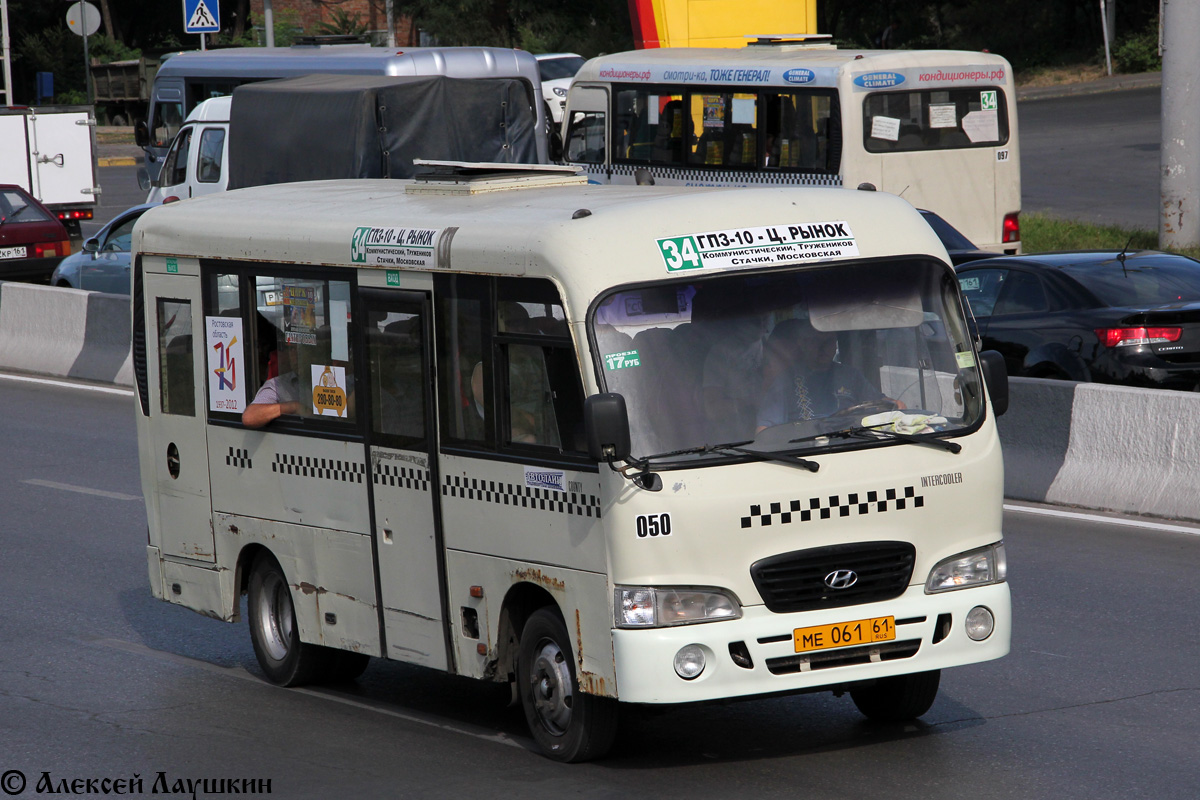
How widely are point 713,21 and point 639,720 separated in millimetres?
21855

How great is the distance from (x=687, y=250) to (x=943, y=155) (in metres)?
16.6

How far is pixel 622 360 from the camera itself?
6.55 meters

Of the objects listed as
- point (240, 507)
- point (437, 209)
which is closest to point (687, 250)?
point (437, 209)

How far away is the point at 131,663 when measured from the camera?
902cm

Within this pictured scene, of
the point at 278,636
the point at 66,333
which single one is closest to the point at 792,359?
the point at 278,636

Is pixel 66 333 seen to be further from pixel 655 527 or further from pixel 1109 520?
pixel 655 527

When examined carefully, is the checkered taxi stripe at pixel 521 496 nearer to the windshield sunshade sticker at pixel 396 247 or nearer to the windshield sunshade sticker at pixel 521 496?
the windshield sunshade sticker at pixel 521 496

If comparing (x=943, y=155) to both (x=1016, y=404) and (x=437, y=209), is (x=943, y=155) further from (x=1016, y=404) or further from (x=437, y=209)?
(x=437, y=209)

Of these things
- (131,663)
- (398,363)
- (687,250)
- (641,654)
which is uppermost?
(687,250)

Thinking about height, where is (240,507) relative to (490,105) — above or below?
below

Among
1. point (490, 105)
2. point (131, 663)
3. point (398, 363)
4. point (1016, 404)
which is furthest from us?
point (490, 105)

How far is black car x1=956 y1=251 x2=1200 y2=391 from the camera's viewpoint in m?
13.2

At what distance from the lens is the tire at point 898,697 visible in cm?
726

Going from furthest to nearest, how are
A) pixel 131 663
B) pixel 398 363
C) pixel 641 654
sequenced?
pixel 131 663 < pixel 398 363 < pixel 641 654
